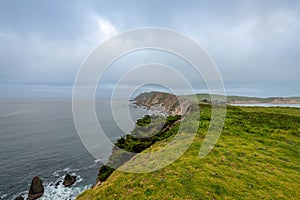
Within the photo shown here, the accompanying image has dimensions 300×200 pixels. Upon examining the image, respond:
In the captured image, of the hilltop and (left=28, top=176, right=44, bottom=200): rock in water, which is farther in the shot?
(left=28, top=176, right=44, bottom=200): rock in water

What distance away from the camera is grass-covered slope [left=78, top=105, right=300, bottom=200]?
8769 mm

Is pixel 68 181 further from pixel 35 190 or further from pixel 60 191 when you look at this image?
pixel 35 190

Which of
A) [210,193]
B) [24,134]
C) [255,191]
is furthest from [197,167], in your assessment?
[24,134]

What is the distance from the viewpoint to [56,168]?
3350cm

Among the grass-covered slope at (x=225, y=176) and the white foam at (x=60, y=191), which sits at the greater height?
the grass-covered slope at (x=225, y=176)

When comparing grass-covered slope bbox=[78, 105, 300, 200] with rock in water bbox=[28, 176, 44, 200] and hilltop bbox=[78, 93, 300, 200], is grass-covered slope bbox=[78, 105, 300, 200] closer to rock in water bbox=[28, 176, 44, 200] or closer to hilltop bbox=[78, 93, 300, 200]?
hilltop bbox=[78, 93, 300, 200]

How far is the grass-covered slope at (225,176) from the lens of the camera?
8.77 meters

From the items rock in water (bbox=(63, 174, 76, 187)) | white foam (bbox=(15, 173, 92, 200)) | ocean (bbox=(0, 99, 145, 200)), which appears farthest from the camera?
rock in water (bbox=(63, 174, 76, 187))

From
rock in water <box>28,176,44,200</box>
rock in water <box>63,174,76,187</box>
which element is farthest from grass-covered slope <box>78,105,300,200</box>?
rock in water <box>63,174,76,187</box>

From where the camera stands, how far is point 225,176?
1011 centimetres

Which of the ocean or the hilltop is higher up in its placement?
the hilltop

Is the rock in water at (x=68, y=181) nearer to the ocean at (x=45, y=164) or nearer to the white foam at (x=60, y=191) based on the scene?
the white foam at (x=60, y=191)

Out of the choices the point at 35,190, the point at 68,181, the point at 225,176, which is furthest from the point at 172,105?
the point at 225,176

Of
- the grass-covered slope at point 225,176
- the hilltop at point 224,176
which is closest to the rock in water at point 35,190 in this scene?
the hilltop at point 224,176
